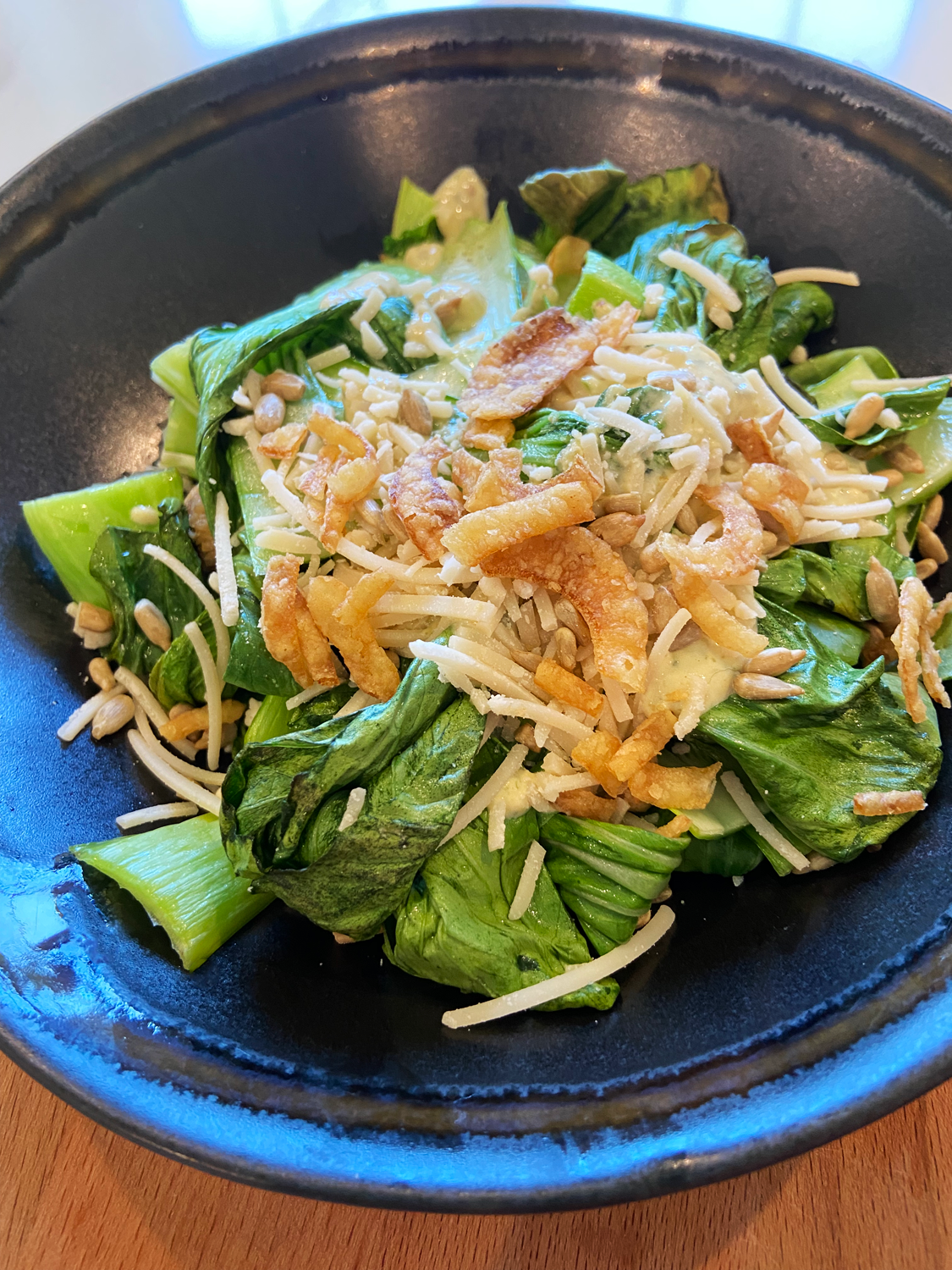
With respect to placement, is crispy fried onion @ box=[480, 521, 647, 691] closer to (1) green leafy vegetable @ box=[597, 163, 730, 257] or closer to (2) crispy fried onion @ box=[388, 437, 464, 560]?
(2) crispy fried onion @ box=[388, 437, 464, 560]

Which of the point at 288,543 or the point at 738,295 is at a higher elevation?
the point at 738,295

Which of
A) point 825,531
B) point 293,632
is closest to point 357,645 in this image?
point 293,632

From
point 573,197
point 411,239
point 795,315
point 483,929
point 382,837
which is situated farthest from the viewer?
point 411,239

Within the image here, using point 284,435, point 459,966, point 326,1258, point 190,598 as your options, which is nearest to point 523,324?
point 284,435

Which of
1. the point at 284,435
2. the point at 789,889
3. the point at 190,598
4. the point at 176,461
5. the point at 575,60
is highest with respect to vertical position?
the point at 575,60

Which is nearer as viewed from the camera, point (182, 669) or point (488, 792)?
point (488, 792)

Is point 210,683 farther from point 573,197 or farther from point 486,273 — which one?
point 573,197

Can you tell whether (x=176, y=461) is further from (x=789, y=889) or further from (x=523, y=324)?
(x=789, y=889)
